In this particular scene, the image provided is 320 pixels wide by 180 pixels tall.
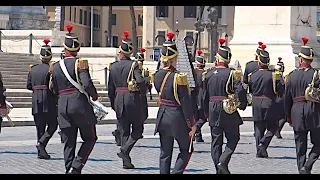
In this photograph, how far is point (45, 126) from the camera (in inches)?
546

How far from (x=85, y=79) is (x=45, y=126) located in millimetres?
3601

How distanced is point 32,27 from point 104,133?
2254cm

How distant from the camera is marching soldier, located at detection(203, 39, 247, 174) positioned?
11398 millimetres

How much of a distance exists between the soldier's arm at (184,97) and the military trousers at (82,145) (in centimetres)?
139

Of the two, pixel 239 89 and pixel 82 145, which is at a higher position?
pixel 239 89

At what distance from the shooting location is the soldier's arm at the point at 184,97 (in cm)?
1005

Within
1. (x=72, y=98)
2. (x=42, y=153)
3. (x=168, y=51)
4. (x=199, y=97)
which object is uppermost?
(x=168, y=51)

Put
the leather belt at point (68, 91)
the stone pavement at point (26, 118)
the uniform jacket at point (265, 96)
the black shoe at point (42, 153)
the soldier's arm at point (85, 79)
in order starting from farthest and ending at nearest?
the stone pavement at point (26, 118) → the uniform jacket at point (265, 96) → the black shoe at point (42, 153) → the leather belt at point (68, 91) → the soldier's arm at point (85, 79)

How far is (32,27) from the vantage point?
40156 millimetres

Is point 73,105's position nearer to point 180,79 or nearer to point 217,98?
point 180,79

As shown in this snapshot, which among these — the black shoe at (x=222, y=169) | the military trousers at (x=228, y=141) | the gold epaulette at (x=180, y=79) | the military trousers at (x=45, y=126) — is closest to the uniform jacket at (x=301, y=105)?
the military trousers at (x=228, y=141)

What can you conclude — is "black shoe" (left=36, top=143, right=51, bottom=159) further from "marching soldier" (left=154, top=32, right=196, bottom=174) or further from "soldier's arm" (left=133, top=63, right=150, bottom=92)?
"marching soldier" (left=154, top=32, right=196, bottom=174)

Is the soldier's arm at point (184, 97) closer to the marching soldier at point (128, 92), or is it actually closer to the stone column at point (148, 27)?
the marching soldier at point (128, 92)

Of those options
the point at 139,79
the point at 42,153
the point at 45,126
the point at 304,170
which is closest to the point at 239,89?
the point at 304,170
